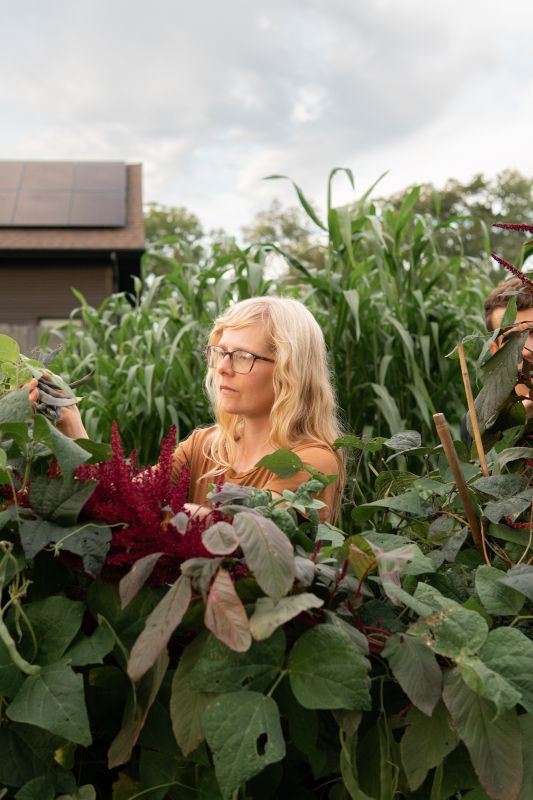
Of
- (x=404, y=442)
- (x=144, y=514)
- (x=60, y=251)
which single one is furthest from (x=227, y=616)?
(x=60, y=251)

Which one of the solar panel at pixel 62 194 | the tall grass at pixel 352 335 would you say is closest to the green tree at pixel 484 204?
the solar panel at pixel 62 194

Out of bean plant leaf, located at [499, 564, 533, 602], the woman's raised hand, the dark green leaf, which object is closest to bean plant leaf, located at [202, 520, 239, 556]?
bean plant leaf, located at [499, 564, 533, 602]

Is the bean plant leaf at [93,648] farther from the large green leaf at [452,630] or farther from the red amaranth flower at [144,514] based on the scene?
the large green leaf at [452,630]

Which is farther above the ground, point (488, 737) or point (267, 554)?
point (267, 554)

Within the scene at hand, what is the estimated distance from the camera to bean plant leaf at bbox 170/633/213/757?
2.00 feet

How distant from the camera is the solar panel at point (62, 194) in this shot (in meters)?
13.8

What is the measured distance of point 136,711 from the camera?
0.65 meters

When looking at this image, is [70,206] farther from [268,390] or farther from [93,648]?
[93,648]

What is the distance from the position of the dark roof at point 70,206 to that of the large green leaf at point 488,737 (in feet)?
42.4

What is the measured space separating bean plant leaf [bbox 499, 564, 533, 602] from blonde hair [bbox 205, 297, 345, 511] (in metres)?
1.00

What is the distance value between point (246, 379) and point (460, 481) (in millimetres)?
1040

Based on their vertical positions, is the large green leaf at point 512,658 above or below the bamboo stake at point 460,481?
below

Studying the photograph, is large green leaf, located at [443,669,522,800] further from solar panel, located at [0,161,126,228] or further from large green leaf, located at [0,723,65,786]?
solar panel, located at [0,161,126,228]

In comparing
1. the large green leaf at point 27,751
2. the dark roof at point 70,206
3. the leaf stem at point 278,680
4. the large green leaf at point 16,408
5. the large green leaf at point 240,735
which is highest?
the dark roof at point 70,206
